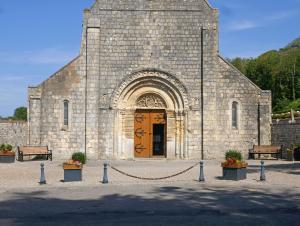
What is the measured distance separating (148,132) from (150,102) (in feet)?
5.48

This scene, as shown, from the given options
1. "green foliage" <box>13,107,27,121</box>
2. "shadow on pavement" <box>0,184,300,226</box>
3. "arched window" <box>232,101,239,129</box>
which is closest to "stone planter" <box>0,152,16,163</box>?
"arched window" <box>232,101,239,129</box>

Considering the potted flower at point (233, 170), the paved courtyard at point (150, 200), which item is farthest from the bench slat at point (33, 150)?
the potted flower at point (233, 170)

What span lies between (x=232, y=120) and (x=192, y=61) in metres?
3.91

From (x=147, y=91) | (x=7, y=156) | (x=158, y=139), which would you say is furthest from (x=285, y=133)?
(x=7, y=156)

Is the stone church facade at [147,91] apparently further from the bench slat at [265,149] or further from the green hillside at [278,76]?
the green hillside at [278,76]

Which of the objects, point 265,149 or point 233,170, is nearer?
point 233,170

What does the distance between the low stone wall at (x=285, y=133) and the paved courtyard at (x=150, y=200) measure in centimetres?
883

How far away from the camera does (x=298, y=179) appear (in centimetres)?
1795

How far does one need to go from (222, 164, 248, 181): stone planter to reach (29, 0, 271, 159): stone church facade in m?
9.83

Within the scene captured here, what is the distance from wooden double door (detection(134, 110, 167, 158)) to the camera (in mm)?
28891

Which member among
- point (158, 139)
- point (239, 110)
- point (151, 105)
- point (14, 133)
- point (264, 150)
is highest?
point (151, 105)

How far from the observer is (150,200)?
12891 mm

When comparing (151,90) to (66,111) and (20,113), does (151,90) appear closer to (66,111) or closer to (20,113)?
(66,111)

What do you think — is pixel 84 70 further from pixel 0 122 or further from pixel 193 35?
pixel 0 122
